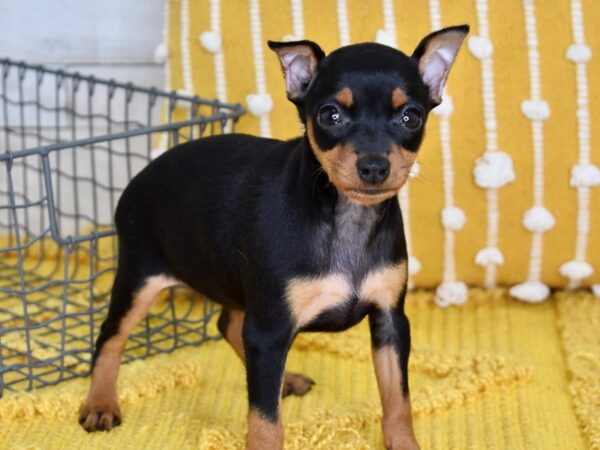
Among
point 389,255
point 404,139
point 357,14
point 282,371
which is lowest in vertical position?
point 282,371

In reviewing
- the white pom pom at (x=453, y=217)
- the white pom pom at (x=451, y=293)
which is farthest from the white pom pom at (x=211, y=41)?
the white pom pom at (x=451, y=293)

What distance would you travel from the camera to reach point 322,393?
7.08ft

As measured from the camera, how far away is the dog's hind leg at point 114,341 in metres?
2.01

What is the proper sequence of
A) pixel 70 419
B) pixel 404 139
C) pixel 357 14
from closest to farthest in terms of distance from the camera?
1. pixel 404 139
2. pixel 70 419
3. pixel 357 14

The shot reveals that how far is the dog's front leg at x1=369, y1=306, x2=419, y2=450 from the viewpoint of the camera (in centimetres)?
180

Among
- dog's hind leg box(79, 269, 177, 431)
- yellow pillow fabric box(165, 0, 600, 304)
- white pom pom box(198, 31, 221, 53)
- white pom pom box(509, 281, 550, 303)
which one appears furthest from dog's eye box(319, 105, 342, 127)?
white pom pom box(509, 281, 550, 303)

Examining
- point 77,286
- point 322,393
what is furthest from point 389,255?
point 77,286

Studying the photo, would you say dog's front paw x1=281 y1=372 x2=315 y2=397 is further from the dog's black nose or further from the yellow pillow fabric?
the dog's black nose

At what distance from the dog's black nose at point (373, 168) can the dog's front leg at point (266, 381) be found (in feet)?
1.02

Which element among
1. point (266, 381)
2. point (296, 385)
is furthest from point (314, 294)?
point (296, 385)

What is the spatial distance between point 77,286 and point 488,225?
42.4 inches

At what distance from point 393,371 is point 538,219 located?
0.81 meters

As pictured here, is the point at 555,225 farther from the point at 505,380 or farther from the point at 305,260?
the point at 305,260

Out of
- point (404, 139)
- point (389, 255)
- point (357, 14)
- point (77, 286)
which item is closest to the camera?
point (404, 139)
